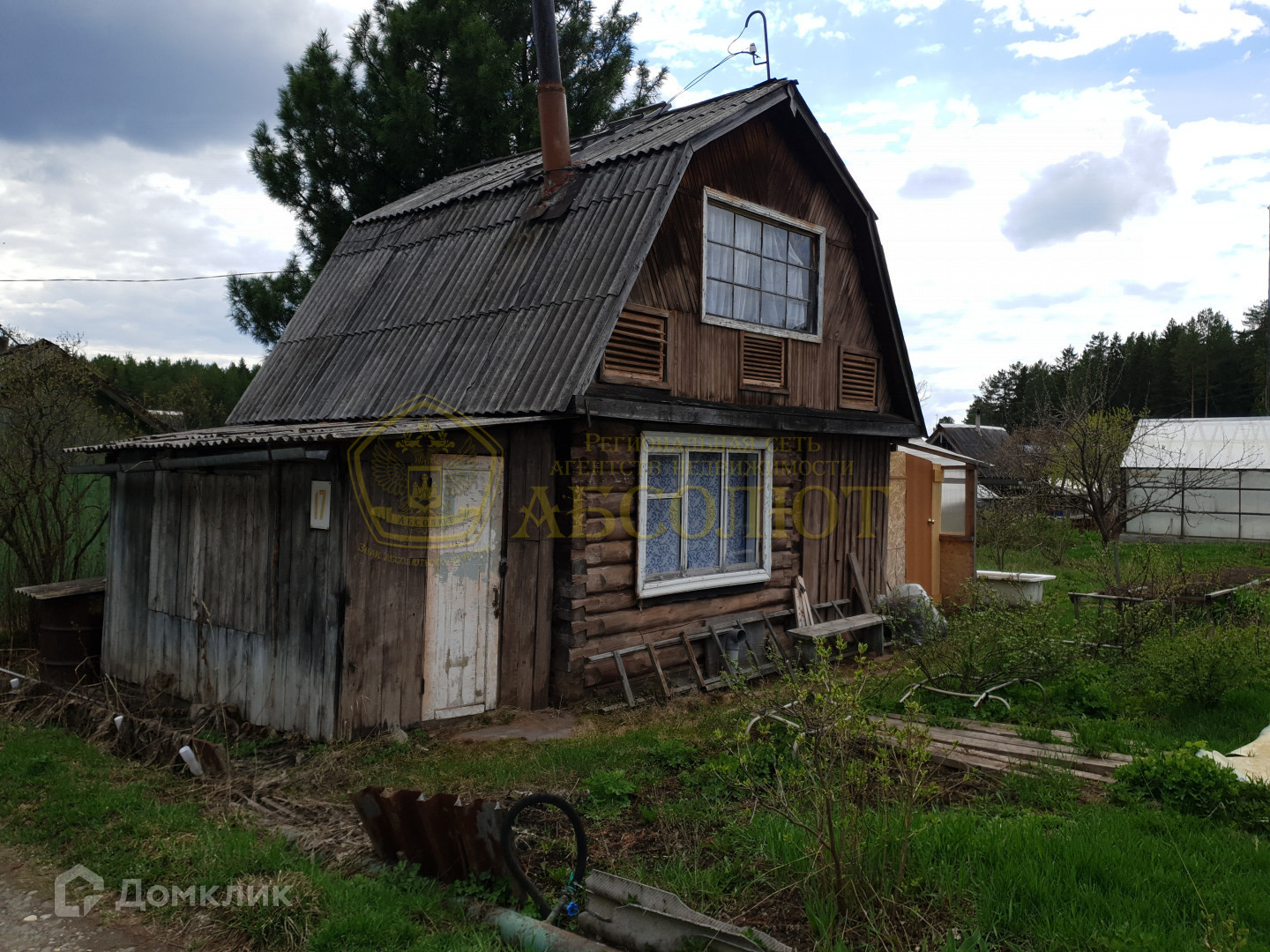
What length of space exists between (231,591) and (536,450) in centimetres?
310

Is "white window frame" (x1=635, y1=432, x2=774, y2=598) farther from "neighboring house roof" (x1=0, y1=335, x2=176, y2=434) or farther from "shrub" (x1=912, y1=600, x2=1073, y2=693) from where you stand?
"neighboring house roof" (x1=0, y1=335, x2=176, y2=434)

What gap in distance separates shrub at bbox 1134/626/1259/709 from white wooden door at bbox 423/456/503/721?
236 inches

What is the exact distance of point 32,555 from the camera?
1047cm

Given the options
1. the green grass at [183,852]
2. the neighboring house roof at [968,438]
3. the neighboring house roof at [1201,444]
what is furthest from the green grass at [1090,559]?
the neighboring house roof at [968,438]

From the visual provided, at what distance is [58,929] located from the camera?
4129 mm

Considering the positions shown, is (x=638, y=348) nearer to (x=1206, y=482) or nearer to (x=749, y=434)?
(x=749, y=434)

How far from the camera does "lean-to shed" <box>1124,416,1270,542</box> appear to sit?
2509 cm

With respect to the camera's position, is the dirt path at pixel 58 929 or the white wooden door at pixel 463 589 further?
the white wooden door at pixel 463 589

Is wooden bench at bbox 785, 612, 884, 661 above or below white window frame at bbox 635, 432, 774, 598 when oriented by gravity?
below

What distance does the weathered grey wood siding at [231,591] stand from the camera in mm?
6777

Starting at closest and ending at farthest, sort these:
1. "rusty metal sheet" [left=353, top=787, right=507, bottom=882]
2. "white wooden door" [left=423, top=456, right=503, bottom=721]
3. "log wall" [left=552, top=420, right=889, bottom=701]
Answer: "rusty metal sheet" [left=353, top=787, right=507, bottom=882] < "white wooden door" [left=423, top=456, right=503, bottom=721] < "log wall" [left=552, top=420, right=889, bottom=701]

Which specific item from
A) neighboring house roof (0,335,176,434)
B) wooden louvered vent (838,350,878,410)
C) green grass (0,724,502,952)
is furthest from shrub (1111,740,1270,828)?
neighboring house roof (0,335,176,434)

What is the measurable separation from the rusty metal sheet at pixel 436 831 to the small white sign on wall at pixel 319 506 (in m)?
2.90

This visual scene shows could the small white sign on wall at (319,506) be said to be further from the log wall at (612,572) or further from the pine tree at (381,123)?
the pine tree at (381,123)
